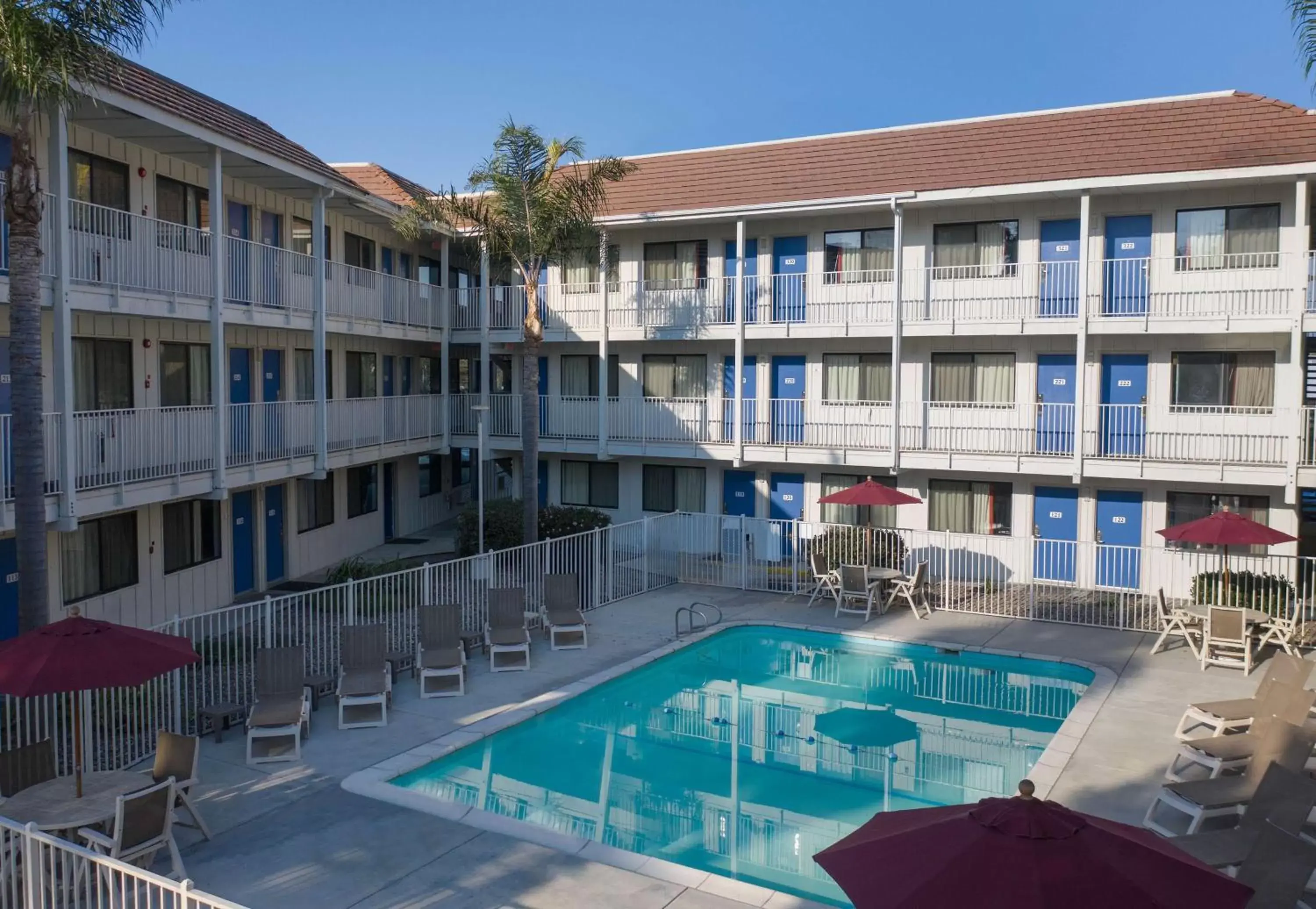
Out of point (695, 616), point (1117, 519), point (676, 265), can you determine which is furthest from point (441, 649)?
point (1117, 519)

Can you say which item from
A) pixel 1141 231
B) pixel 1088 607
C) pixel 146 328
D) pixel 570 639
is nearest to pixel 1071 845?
pixel 570 639

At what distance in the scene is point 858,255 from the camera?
24.1 m

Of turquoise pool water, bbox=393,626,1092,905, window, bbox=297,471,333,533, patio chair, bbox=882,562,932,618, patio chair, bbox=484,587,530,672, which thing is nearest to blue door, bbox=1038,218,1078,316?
patio chair, bbox=882,562,932,618

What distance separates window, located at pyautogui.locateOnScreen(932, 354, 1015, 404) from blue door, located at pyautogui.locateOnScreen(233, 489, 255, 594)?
15.1 m

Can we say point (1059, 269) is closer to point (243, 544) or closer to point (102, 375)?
point (243, 544)

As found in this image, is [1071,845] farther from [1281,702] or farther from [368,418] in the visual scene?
[368,418]

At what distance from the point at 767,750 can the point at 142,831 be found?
730 cm

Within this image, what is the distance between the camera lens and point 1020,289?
876 inches

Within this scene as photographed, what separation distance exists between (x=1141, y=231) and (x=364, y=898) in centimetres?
1981

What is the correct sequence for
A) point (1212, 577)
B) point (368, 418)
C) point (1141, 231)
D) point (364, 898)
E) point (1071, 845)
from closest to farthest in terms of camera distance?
1. point (1071, 845)
2. point (364, 898)
3. point (1212, 577)
4. point (1141, 231)
5. point (368, 418)

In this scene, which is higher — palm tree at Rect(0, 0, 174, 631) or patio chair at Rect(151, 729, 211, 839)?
palm tree at Rect(0, 0, 174, 631)

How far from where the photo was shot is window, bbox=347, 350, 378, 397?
83.7 feet

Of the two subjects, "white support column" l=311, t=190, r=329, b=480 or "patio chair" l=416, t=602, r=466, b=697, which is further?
"white support column" l=311, t=190, r=329, b=480

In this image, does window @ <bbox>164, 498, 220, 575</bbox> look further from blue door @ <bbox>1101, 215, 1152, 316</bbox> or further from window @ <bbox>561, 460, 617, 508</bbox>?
blue door @ <bbox>1101, 215, 1152, 316</bbox>
